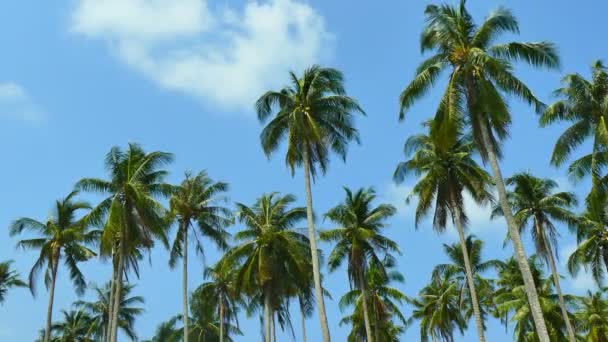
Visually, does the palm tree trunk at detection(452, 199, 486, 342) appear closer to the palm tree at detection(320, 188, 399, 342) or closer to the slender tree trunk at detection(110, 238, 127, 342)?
the palm tree at detection(320, 188, 399, 342)

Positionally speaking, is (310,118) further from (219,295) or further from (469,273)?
(219,295)

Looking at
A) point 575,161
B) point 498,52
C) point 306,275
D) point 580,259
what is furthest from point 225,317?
point 498,52

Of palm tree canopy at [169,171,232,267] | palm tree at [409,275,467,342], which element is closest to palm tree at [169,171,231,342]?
palm tree canopy at [169,171,232,267]

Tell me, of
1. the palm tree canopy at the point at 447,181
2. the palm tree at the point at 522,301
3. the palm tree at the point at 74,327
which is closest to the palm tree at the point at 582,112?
the palm tree canopy at the point at 447,181

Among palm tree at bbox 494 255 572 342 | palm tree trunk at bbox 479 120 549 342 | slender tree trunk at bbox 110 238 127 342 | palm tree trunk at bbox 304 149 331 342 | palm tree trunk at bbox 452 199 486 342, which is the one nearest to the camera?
palm tree trunk at bbox 479 120 549 342

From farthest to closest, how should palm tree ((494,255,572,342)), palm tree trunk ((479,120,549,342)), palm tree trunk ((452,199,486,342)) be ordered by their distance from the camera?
1. palm tree ((494,255,572,342))
2. palm tree trunk ((452,199,486,342))
3. palm tree trunk ((479,120,549,342))

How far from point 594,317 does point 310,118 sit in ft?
116

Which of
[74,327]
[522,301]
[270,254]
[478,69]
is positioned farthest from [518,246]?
[74,327]

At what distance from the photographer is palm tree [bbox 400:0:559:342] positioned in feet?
77.3

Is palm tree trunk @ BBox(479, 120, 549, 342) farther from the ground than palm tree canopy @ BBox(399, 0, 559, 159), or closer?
closer

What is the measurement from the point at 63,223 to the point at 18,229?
2975 mm

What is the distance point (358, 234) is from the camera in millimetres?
40281

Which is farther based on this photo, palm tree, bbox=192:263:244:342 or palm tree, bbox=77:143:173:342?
palm tree, bbox=192:263:244:342

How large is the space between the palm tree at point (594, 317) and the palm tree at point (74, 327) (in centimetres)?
4389
